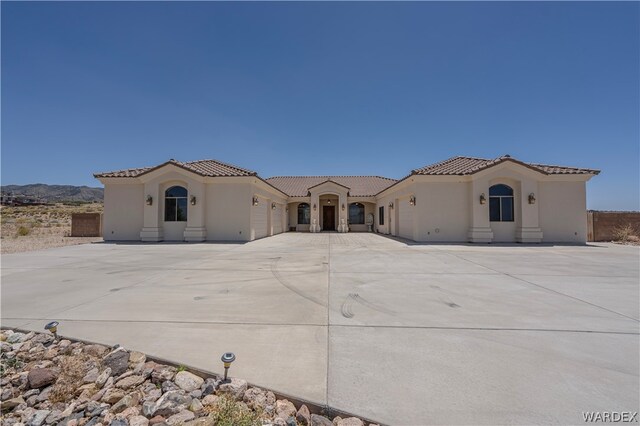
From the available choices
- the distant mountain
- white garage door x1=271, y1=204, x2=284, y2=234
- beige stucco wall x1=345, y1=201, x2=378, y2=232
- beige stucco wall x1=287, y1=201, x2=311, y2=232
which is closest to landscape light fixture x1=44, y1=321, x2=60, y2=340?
white garage door x1=271, y1=204, x2=284, y2=234

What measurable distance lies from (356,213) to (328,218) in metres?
3.04

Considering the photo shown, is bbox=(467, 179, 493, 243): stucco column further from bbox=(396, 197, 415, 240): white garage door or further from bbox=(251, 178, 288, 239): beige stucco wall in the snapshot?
bbox=(251, 178, 288, 239): beige stucco wall

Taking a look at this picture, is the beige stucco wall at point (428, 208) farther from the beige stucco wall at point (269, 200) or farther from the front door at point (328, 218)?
the front door at point (328, 218)

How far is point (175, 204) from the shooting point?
15.6 meters

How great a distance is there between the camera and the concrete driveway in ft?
7.97

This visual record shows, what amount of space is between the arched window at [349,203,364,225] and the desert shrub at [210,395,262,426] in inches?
968

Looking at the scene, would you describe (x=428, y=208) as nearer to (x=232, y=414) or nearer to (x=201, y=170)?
(x=201, y=170)

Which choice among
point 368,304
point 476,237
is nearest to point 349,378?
point 368,304

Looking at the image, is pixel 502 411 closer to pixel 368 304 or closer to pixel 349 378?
pixel 349 378

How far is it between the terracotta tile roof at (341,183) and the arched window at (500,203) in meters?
12.1

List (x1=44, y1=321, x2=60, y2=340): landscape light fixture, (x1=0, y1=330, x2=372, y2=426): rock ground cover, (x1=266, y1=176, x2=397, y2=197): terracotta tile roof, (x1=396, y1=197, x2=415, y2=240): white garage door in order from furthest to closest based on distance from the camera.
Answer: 1. (x1=266, y1=176, x2=397, y2=197): terracotta tile roof
2. (x1=396, y1=197, x2=415, y2=240): white garage door
3. (x1=44, y1=321, x2=60, y2=340): landscape light fixture
4. (x1=0, y1=330, x2=372, y2=426): rock ground cover

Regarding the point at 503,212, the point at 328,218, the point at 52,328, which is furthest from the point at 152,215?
the point at 503,212

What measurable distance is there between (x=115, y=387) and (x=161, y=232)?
1479 centimetres

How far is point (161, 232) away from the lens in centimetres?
1551
